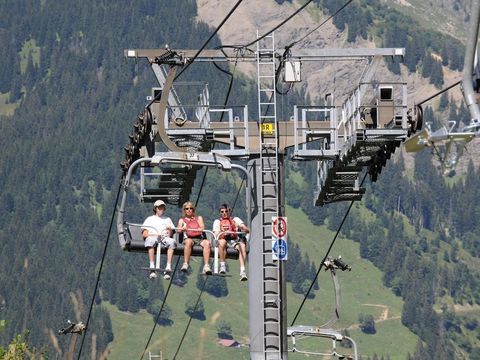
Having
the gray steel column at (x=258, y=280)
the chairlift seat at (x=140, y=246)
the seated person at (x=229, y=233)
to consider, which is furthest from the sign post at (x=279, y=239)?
the seated person at (x=229, y=233)

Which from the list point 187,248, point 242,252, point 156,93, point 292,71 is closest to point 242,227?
point 242,252

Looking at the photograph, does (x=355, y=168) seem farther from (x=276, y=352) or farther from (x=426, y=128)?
(x=426, y=128)

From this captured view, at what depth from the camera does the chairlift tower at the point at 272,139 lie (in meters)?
40.8

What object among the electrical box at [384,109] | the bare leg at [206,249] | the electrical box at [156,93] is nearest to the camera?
the bare leg at [206,249]

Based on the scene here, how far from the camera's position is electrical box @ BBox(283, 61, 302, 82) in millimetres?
44000

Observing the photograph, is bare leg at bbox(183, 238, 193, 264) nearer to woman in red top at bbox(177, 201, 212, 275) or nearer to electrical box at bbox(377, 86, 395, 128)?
woman in red top at bbox(177, 201, 212, 275)

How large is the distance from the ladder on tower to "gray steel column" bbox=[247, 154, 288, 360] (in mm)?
86

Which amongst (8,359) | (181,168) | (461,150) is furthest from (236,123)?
(461,150)

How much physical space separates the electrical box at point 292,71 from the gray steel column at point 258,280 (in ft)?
7.43

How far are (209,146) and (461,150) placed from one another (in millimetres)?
20055

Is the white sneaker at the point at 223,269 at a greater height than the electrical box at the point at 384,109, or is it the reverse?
the electrical box at the point at 384,109

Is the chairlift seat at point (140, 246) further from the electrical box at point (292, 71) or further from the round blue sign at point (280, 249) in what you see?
the electrical box at point (292, 71)

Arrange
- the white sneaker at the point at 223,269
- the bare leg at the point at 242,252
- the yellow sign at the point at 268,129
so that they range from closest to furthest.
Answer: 1. the white sneaker at the point at 223,269
2. the bare leg at the point at 242,252
3. the yellow sign at the point at 268,129

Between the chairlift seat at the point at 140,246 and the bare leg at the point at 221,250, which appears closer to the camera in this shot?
the bare leg at the point at 221,250
